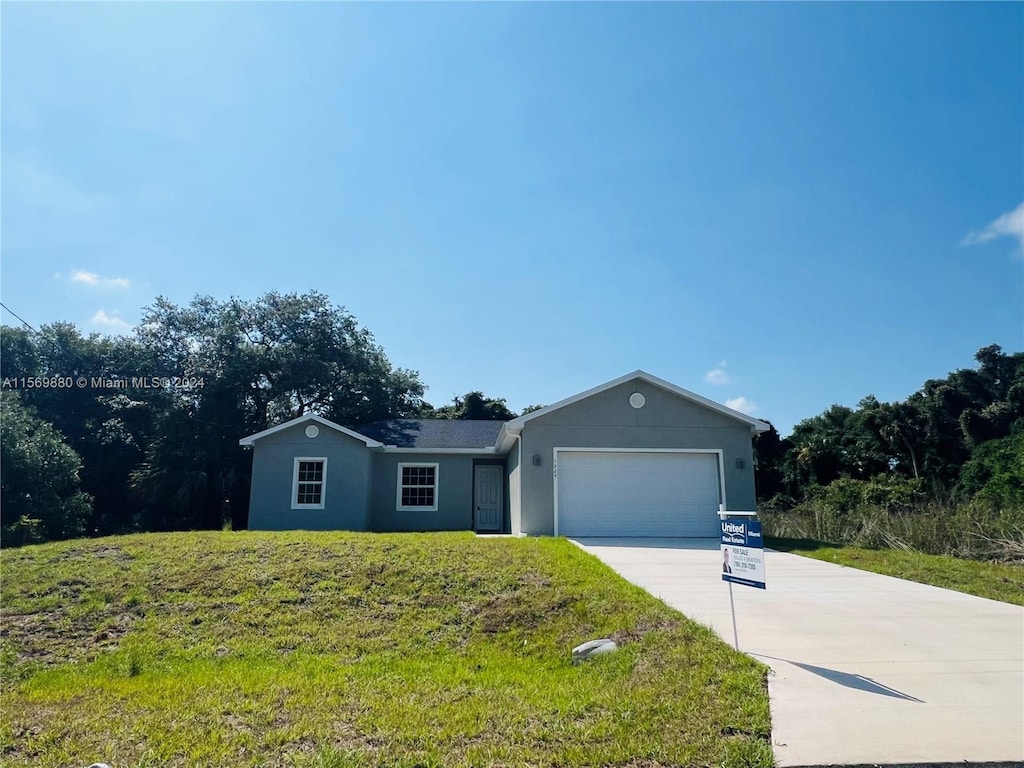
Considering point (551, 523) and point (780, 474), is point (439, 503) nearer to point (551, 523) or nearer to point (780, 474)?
point (551, 523)

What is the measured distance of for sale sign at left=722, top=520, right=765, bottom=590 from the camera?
19.2ft

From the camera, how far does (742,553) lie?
6.04 m

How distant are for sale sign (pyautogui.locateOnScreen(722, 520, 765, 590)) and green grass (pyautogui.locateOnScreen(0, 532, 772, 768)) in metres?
0.67

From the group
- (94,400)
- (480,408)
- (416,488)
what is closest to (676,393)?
(416,488)

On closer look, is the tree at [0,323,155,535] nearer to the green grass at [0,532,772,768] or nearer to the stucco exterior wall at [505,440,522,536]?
the stucco exterior wall at [505,440,522,536]

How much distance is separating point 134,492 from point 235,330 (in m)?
8.43

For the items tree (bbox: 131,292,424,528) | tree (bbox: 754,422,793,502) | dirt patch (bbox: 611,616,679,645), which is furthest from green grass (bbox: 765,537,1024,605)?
tree (bbox: 754,422,793,502)

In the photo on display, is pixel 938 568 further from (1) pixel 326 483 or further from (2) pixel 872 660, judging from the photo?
(1) pixel 326 483

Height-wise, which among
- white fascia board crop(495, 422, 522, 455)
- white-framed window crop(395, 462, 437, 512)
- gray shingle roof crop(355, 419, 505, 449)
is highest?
gray shingle roof crop(355, 419, 505, 449)

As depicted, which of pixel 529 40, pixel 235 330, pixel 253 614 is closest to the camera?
pixel 253 614

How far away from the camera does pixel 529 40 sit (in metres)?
10.4

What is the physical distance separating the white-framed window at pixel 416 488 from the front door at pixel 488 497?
1336 mm

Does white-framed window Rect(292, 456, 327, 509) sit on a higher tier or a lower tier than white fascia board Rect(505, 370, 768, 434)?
lower

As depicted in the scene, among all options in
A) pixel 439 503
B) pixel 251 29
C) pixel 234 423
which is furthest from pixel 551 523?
pixel 234 423
